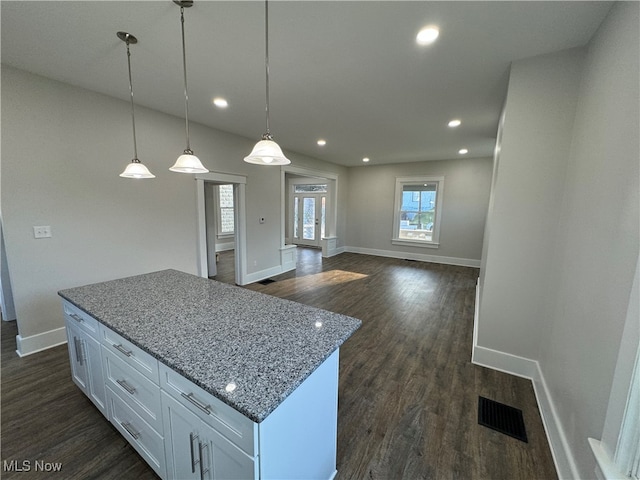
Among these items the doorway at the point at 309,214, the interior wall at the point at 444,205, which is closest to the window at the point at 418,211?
the interior wall at the point at 444,205

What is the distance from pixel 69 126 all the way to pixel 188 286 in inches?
88.8

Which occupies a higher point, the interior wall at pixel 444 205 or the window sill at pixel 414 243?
the interior wall at pixel 444 205

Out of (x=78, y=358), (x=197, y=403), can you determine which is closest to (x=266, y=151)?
(x=197, y=403)

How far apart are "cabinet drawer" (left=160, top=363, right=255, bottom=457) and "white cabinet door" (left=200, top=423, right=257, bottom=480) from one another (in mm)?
32

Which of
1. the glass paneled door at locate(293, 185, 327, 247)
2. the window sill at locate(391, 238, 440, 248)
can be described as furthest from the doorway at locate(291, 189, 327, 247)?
the window sill at locate(391, 238, 440, 248)

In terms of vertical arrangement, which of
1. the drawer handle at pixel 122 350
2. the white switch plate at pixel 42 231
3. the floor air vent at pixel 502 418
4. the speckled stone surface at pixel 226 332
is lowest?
the floor air vent at pixel 502 418

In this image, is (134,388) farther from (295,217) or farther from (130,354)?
(295,217)

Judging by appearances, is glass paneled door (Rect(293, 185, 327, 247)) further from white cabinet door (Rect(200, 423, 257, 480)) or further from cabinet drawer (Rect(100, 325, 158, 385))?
white cabinet door (Rect(200, 423, 257, 480))

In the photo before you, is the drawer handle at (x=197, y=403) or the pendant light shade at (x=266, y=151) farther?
the pendant light shade at (x=266, y=151)

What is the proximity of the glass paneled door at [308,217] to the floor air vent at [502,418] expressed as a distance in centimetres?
708

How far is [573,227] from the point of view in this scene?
1.71 m

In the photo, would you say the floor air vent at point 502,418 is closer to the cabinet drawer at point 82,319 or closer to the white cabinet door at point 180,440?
the white cabinet door at point 180,440

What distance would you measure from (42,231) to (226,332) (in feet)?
8.69

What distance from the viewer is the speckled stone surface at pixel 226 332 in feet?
3.05
